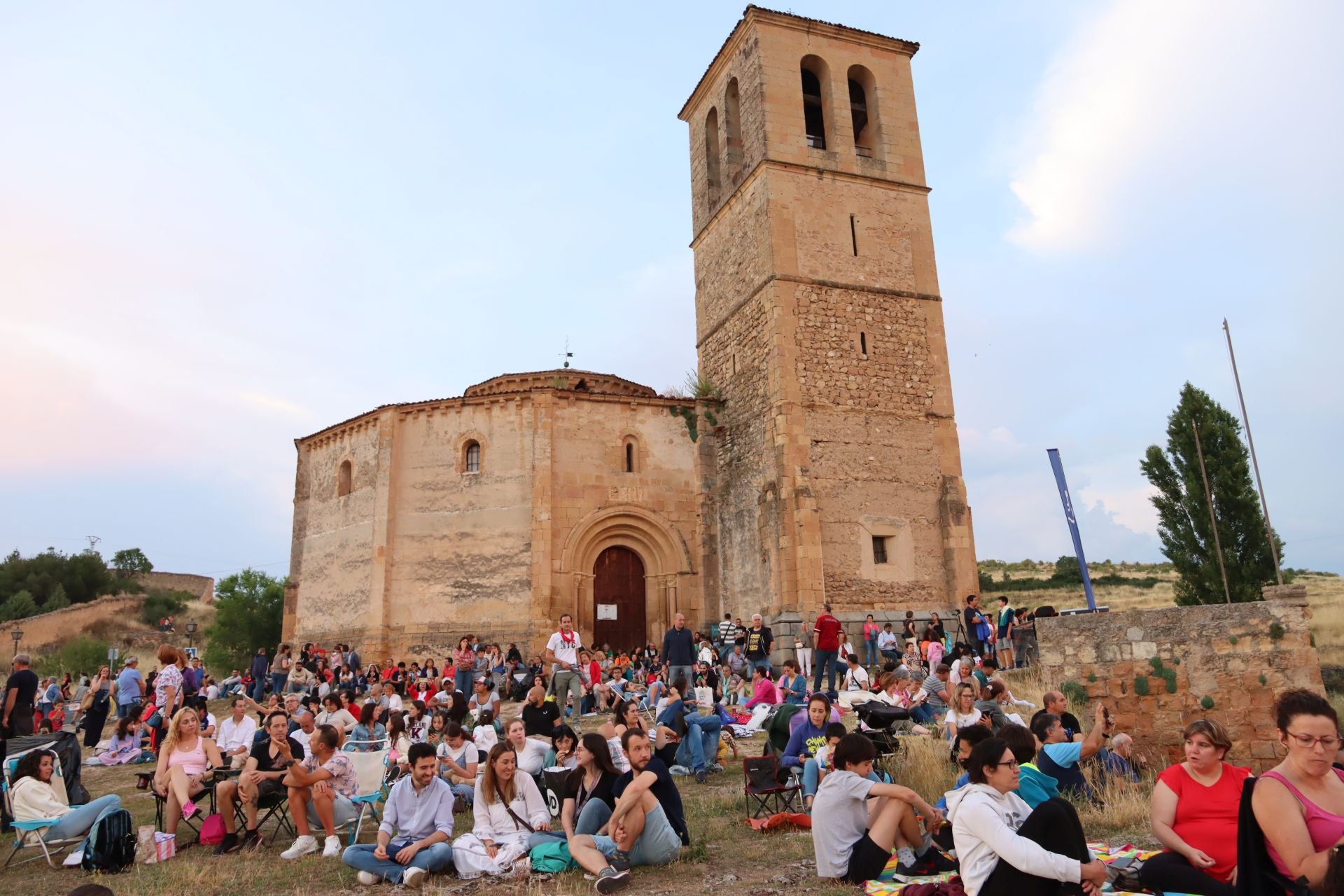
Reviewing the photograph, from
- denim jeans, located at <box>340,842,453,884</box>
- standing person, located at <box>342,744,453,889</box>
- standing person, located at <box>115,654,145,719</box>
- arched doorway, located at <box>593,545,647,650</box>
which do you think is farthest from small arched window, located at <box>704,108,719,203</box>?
denim jeans, located at <box>340,842,453,884</box>

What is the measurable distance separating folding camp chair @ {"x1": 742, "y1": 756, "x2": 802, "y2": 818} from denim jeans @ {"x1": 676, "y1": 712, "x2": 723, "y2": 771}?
1783 millimetres

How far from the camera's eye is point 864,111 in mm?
23812

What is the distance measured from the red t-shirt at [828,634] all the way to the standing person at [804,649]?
8.71 feet

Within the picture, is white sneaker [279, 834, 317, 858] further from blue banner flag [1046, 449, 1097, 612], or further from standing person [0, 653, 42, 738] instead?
blue banner flag [1046, 449, 1097, 612]

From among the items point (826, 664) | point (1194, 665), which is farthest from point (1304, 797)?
point (826, 664)

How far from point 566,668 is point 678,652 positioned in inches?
78.5

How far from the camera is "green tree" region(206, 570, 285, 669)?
31.1 m

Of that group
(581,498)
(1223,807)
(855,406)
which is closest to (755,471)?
(855,406)

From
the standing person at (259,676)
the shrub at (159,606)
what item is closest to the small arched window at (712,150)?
the standing person at (259,676)

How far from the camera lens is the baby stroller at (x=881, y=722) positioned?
9344 mm

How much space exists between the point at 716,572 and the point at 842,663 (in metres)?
6.40

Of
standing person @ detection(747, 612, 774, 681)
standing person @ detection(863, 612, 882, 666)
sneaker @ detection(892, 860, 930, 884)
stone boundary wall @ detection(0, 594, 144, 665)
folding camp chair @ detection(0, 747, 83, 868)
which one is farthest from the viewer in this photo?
stone boundary wall @ detection(0, 594, 144, 665)

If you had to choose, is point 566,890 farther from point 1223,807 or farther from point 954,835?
point 1223,807

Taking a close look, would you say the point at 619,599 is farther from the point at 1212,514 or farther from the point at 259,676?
the point at 1212,514
